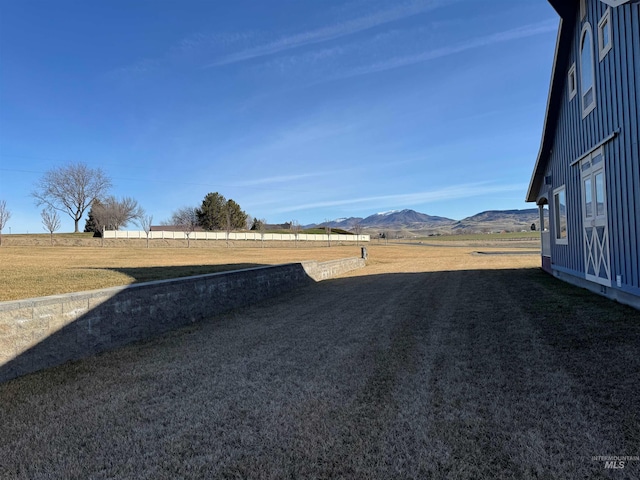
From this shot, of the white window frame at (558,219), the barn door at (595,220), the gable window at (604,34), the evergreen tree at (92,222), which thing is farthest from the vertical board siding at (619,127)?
the evergreen tree at (92,222)

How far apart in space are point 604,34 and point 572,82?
250 centimetres

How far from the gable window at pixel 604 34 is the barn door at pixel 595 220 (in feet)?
6.28

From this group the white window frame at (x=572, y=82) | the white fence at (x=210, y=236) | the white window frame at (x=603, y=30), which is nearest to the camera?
the white window frame at (x=603, y=30)

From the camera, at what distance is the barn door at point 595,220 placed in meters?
8.06

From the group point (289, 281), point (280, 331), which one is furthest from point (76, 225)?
point (280, 331)

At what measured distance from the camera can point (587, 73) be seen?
902 cm

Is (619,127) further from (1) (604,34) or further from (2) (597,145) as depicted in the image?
(1) (604,34)

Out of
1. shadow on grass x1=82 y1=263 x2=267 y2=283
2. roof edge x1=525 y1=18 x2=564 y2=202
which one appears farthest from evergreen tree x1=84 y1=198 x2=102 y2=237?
roof edge x1=525 y1=18 x2=564 y2=202

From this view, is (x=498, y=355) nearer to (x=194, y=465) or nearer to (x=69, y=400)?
(x=194, y=465)

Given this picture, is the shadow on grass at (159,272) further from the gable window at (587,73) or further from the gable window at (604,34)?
the gable window at (604,34)

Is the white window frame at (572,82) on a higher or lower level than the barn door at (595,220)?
higher

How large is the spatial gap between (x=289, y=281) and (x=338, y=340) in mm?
6560

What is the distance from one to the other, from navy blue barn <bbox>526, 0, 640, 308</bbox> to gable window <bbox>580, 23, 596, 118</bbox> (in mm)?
21

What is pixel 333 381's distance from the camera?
161 inches
